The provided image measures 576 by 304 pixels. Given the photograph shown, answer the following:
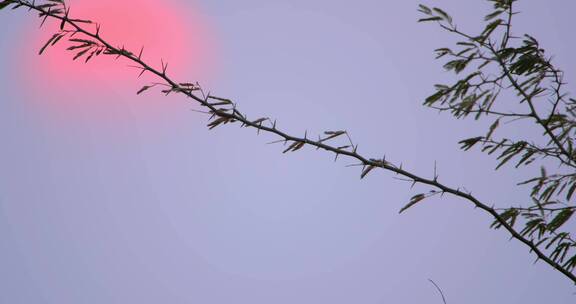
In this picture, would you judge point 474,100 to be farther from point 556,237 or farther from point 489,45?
point 556,237

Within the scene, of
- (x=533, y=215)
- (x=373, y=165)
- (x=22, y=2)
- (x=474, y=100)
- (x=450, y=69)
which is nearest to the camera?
(x=22, y=2)

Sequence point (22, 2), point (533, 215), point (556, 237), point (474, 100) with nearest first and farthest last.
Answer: point (22, 2) < point (556, 237) < point (533, 215) < point (474, 100)

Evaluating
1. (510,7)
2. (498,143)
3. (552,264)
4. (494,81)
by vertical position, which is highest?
(510,7)

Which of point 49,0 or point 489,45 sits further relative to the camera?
point 489,45

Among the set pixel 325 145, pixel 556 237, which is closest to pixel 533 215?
pixel 556 237

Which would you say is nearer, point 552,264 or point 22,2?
point 22,2

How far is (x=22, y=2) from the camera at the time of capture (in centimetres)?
152

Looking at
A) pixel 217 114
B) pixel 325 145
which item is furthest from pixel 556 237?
pixel 217 114

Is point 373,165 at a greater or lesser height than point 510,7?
lesser

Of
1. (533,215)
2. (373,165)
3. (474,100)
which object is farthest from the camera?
(474,100)

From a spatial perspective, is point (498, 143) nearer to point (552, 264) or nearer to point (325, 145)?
point (552, 264)

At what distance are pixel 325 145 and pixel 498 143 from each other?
5.53ft

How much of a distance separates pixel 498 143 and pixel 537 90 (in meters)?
0.34

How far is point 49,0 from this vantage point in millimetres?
1776
